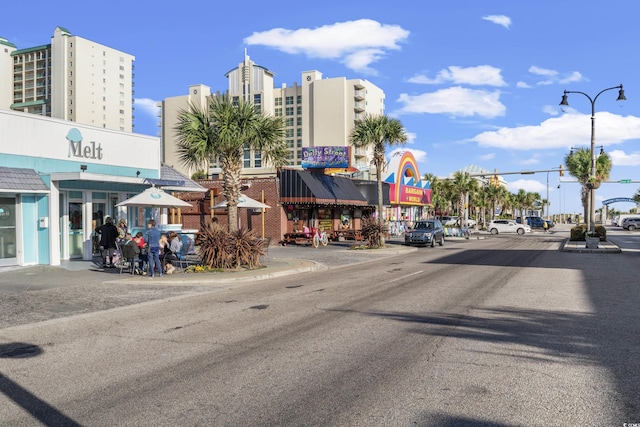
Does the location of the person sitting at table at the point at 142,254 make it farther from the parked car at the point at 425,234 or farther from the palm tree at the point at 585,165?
the palm tree at the point at 585,165

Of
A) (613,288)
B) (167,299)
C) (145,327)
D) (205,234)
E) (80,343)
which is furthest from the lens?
(205,234)

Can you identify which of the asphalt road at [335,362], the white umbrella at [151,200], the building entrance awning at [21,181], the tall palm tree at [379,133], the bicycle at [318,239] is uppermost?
the tall palm tree at [379,133]

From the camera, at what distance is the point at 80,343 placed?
25.6ft

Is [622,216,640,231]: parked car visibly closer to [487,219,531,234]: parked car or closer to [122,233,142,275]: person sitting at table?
[487,219,531,234]: parked car

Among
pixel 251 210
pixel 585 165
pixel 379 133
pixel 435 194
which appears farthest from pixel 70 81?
pixel 585 165

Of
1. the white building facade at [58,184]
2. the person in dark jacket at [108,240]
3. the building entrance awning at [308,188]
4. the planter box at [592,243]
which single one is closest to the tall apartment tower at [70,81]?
the building entrance awning at [308,188]

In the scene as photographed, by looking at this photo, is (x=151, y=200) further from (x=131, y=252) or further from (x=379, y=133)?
(x=379, y=133)

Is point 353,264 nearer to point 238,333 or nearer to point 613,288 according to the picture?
point 613,288

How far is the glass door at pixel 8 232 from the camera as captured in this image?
16719 millimetres

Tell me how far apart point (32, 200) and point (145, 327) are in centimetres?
1122

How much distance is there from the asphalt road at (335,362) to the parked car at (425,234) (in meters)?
20.8

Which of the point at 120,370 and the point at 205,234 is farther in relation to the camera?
the point at 205,234

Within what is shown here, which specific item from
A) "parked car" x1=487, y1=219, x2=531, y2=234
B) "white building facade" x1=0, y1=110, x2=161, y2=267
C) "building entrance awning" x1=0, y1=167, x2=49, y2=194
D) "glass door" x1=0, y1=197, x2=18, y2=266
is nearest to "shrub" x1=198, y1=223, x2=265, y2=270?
"white building facade" x1=0, y1=110, x2=161, y2=267

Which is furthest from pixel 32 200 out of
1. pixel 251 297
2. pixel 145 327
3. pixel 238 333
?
pixel 238 333
